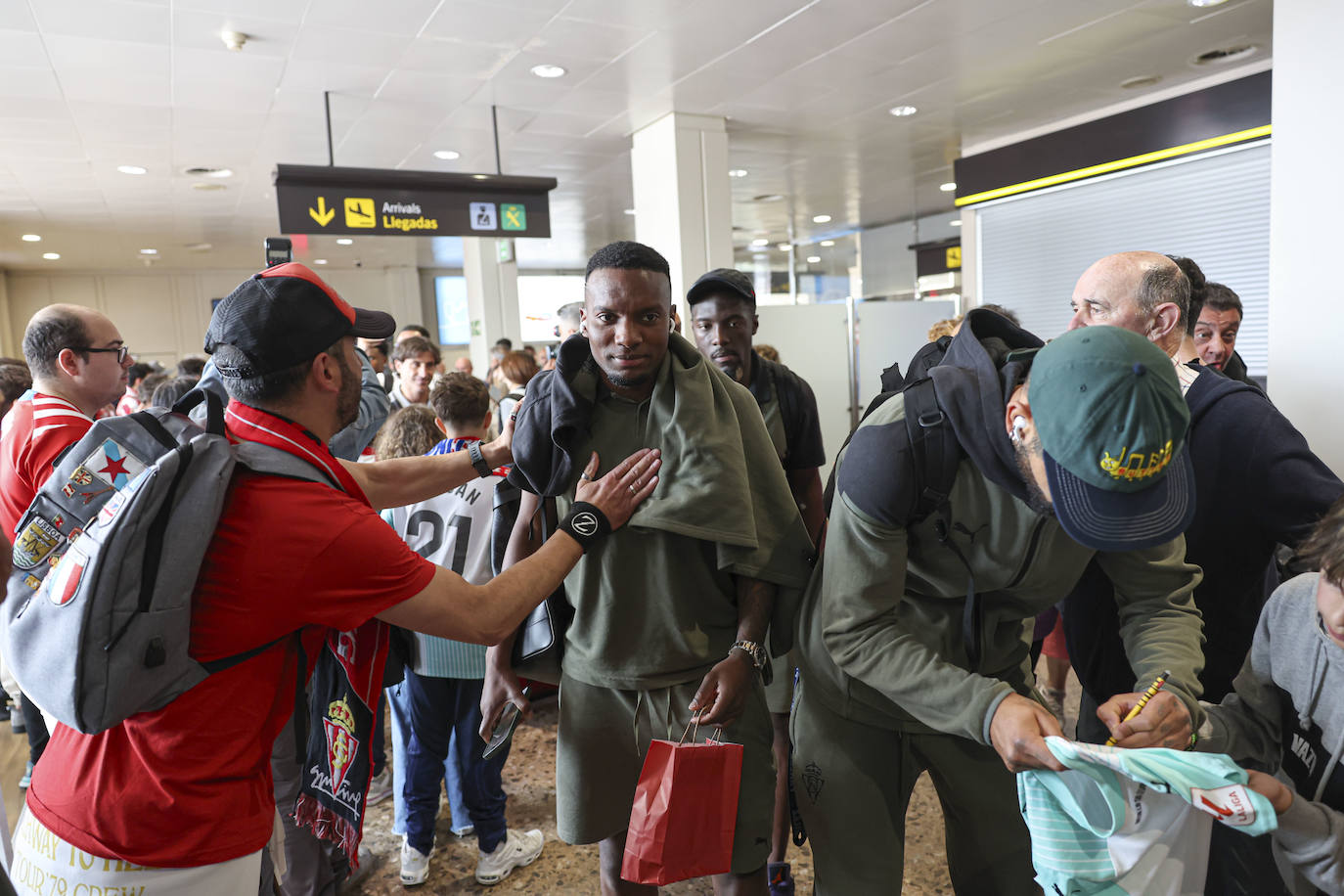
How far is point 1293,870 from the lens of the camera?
1.32 meters

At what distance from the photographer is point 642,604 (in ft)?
5.63

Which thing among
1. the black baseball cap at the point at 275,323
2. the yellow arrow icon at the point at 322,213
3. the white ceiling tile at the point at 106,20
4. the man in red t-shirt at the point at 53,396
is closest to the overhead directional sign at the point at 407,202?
the yellow arrow icon at the point at 322,213

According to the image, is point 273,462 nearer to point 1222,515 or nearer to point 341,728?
point 341,728

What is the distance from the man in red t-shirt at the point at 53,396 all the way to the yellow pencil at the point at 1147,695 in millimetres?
2788

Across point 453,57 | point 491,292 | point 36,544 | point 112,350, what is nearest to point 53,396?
point 112,350

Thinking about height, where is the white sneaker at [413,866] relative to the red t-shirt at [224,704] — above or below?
below

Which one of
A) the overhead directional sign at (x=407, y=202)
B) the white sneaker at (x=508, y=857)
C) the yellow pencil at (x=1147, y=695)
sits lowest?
the white sneaker at (x=508, y=857)

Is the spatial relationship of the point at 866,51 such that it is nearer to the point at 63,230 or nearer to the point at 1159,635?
the point at 1159,635

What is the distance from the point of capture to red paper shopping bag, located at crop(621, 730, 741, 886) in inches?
60.2

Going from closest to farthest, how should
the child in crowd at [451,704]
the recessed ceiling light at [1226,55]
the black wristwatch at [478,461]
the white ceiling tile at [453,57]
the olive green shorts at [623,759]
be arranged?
the olive green shorts at [623,759], the black wristwatch at [478,461], the child in crowd at [451,704], the white ceiling tile at [453,57], the recessed ceiling light at [1226,55]

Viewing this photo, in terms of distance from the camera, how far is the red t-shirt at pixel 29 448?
7.91ft

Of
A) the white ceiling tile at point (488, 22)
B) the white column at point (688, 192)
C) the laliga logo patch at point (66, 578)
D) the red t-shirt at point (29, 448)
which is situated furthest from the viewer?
the white column at point (688, 192)

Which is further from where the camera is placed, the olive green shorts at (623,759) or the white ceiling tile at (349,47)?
the white ceiling tile at (349,47)

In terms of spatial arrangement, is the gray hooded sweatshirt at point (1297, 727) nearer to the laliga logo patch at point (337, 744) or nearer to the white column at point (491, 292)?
the laliga logo patch at point (337, 744)
